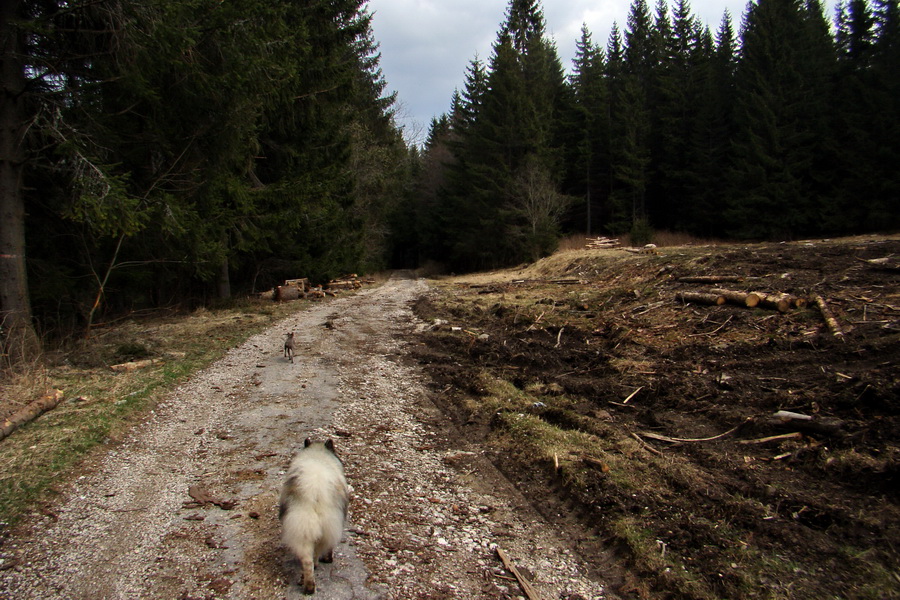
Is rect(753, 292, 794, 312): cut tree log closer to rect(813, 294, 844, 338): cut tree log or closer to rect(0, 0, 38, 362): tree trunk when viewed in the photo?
rect(813, 294, 844, 338): cut tree log

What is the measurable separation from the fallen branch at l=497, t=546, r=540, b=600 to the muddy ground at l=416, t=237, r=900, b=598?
1.78 ft

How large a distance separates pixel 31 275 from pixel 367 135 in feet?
72.4

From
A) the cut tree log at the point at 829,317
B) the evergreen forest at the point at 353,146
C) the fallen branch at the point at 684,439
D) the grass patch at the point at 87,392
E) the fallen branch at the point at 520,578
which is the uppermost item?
the evergreen forest at the point at 353,146

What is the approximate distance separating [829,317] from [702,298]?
93.0 inches

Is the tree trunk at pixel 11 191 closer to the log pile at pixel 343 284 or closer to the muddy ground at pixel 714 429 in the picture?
the muddy ground at pixel 714 429

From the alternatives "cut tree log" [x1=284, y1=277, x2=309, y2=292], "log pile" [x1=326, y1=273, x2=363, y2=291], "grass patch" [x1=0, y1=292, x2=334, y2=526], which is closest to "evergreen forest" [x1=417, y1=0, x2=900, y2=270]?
"log pile" [x1=326, y1=273, x2=363, y2=291]

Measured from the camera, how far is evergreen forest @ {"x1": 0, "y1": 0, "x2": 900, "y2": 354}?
7.07 meters

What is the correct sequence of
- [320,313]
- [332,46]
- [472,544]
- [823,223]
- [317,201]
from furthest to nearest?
[823,223], [332,46], [317,201], [320,313], [472,544]

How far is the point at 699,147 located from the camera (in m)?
34.2

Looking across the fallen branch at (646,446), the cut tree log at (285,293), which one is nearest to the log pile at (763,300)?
the fallen branch at (646,446)

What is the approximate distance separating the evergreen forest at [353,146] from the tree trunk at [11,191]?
3 centimetres

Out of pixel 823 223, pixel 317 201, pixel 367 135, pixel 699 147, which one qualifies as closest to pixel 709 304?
pixel 317 201

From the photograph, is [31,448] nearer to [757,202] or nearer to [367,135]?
[367,135]

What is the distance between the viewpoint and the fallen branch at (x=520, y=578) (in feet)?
8.84
